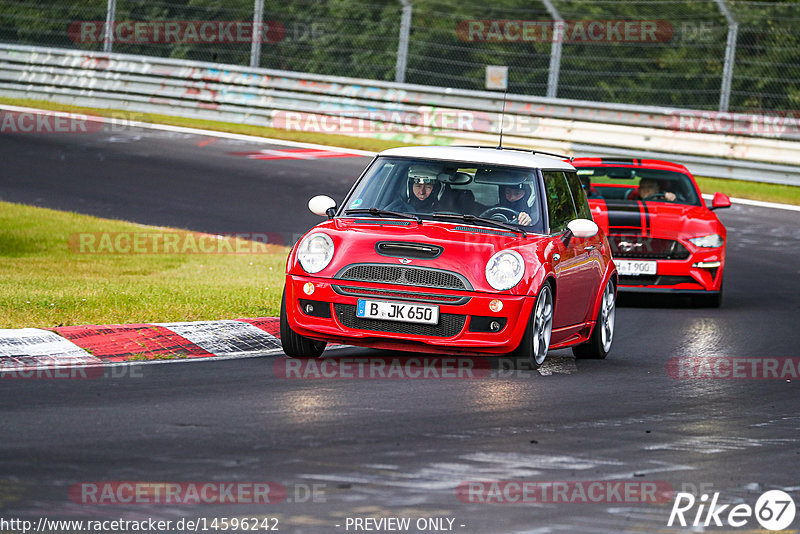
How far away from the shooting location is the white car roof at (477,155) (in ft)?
32.1

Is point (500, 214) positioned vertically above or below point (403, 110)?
below

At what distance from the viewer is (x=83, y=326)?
31.2ft

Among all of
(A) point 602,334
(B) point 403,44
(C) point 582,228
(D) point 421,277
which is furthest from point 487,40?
(D) point 421,277

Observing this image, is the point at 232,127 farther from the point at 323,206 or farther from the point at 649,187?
the point at 323,206

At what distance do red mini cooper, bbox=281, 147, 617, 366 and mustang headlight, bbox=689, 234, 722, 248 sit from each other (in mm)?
4025

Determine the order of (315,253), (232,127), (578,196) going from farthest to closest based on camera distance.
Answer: (232,127), (578,196), (315,253)

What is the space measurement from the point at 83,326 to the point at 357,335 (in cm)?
209

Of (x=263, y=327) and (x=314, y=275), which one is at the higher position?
(x=314, y=275)

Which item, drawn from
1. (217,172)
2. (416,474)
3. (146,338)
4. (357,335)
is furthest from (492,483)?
(217,172)

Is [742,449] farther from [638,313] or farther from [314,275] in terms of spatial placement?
[638,313]

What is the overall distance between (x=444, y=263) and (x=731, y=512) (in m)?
3.42

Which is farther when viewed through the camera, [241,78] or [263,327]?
[241,78]

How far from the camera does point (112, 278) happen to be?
43.6 feet

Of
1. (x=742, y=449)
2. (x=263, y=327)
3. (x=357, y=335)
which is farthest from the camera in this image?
(x=263, y=327)
